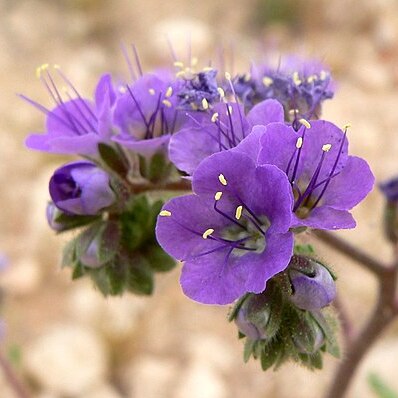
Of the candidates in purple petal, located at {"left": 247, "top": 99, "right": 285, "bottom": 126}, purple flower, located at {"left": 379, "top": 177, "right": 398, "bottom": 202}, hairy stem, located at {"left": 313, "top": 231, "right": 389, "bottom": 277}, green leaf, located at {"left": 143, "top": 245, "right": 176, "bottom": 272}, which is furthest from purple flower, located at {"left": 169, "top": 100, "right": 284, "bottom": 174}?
purple flower, located at {"left": 379, "top": 177, "right": 398, "bottom": 202}

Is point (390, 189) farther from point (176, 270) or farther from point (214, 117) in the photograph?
point (176, 270)

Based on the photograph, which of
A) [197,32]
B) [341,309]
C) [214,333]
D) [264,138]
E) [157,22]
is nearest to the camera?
[264,138]

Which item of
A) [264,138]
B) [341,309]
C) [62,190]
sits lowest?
[341,309]

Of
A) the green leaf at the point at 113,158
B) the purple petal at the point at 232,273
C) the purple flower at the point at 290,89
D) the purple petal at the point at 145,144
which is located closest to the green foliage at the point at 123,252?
the green leaf at the point at 113,158

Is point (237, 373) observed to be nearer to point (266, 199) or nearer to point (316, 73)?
point (316, 73)

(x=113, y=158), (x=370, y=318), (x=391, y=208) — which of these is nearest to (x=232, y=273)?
(x=113, y=158)

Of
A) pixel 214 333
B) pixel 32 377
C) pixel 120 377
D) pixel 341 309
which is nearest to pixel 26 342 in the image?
pixel 32 377

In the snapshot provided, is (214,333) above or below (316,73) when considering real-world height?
below

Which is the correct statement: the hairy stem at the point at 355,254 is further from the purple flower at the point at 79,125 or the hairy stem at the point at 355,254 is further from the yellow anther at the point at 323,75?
the purple flower at the point at 79,125
